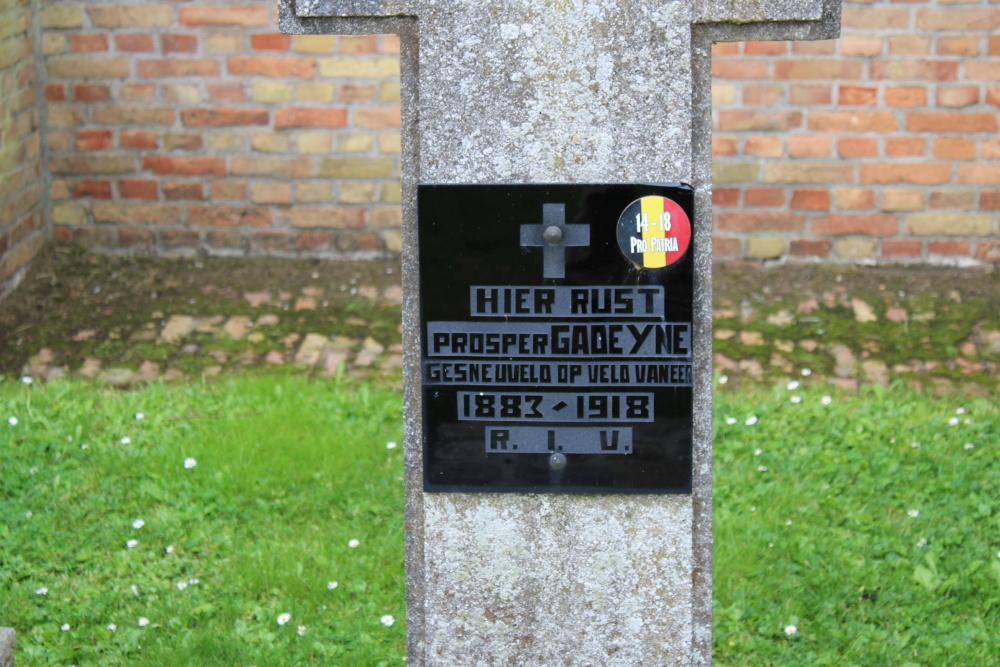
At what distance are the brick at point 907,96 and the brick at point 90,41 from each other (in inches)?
125

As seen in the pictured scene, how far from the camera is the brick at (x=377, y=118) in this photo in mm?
5156

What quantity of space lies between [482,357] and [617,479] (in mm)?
303

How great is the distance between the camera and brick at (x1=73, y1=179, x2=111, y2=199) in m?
5.27

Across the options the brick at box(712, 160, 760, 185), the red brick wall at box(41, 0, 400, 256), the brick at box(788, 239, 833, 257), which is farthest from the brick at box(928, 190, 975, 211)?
the red brick wall at box(41, 0, 400, 256)

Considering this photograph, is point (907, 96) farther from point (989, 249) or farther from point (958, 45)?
point (989, 249)

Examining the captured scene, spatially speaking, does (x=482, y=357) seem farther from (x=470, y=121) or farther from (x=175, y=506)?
(x=175, y=506)

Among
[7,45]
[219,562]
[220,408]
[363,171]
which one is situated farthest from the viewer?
[363,171]

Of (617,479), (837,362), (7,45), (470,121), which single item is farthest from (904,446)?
(7,45)

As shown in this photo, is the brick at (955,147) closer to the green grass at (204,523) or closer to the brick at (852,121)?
the brick at (852,121)

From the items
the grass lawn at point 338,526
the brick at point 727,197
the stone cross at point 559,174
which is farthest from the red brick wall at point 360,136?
the stone cross at point 559,174

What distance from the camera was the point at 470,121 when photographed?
1.96 metres

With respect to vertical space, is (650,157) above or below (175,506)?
above

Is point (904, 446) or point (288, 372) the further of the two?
point (288, 372)

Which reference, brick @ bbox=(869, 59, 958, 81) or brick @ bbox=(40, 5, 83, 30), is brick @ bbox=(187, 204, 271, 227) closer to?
brick @ bbox=(40, 5, 83, 30)
